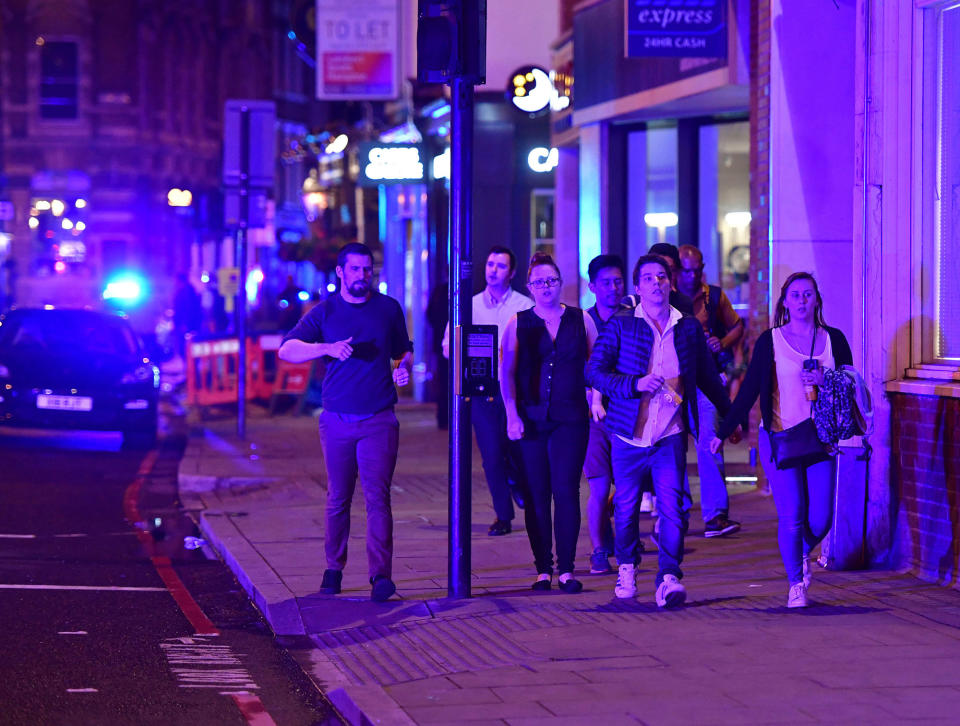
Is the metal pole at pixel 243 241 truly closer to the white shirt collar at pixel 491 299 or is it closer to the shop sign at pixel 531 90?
the shop sign at pixel 531 90

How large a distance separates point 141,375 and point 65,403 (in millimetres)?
890

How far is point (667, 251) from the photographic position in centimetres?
1065

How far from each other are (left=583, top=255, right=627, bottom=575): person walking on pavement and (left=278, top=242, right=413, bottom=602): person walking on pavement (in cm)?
125

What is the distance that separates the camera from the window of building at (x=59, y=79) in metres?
58.3

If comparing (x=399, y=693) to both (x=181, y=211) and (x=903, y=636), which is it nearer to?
(x=903, y=636)

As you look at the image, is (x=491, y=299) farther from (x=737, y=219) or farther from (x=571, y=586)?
(x=737, y=219)

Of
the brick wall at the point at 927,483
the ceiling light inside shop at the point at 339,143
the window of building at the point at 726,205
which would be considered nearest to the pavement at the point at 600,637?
the brick wall at the point at 927,483

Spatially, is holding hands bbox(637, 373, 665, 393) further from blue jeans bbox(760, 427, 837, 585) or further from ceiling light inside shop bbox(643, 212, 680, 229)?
ceiling light inside shop bbox(643, 212, 680, 229)

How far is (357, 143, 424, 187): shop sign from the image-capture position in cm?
2233

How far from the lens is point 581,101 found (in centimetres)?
1830

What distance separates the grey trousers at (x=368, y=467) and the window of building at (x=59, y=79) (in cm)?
5175

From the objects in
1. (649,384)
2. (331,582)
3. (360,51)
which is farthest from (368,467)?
(360,51)

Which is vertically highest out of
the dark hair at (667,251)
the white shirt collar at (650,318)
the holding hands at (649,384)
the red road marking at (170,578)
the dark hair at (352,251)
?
the dark hair at (667,251)

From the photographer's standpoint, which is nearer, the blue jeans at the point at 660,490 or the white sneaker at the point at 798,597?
the white sneaker at the point at 798,597
